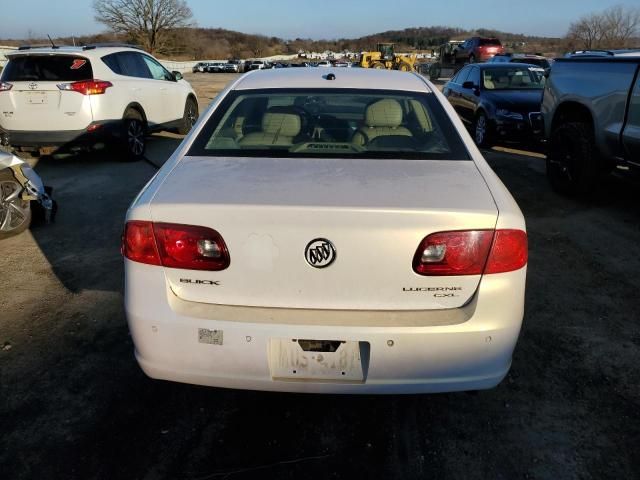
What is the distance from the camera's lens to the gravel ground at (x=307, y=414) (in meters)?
2.29

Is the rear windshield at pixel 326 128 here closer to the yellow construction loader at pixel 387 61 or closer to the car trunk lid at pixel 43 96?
the car trunk lid at pixel 43 96

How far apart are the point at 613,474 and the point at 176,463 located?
1.90 metres

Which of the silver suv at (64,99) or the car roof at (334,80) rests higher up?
the car roof at (334,80)

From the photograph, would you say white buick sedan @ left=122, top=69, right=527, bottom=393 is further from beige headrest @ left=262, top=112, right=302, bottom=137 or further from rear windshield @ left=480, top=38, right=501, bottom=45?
rear windshield @ left=480, top=38, right=501, bottom=45

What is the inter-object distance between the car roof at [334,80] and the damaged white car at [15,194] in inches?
111

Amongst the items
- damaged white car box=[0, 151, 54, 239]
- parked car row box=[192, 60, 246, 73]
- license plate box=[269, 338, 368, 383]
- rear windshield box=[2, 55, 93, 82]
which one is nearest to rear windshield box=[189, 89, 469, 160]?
license plate box=[269, 338, 368, 383]

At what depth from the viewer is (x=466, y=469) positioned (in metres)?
2.27

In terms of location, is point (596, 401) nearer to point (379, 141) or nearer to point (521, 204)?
point (379, 141)

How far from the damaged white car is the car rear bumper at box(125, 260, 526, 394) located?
3568 mm

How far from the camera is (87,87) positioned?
24.9 ft

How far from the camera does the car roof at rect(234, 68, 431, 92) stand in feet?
10.5

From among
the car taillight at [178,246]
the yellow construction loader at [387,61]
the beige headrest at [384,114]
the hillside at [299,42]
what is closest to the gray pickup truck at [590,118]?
the beige headrest at [384,114]

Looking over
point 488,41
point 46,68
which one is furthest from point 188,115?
point 488,41

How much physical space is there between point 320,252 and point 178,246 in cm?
58
